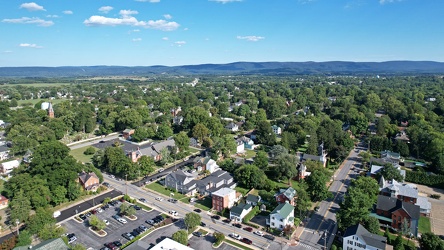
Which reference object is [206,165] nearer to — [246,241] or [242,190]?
[242,190]

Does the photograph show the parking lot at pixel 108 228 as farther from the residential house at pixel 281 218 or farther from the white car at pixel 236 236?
the residential house at pixel 281 218

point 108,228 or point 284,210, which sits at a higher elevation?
point 284,210

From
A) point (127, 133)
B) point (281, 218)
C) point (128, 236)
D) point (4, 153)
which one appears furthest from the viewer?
point (127, 133)

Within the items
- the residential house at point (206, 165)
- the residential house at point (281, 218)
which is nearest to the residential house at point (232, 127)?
the residential house at point (206, 165)

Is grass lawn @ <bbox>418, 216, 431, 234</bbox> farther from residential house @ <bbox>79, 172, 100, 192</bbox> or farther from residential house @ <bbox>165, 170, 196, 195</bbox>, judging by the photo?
residential house @ <bbox>79, 172, 100, 192</bbox>

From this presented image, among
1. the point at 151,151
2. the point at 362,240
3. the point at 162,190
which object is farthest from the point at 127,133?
the point at 362,240

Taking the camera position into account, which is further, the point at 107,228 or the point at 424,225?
the point at 424,225

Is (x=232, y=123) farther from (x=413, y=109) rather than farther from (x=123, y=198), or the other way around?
(x=413, y=109)
